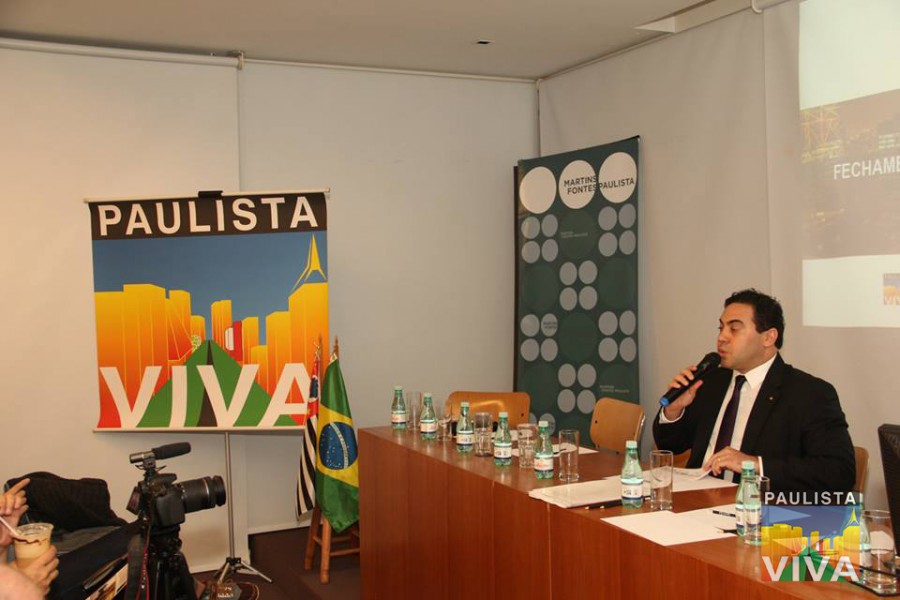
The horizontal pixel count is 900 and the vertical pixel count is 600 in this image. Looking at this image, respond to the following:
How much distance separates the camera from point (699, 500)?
277 cm

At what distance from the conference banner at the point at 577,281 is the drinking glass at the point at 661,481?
2.94 meters

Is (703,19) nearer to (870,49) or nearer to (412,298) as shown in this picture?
(870,49)

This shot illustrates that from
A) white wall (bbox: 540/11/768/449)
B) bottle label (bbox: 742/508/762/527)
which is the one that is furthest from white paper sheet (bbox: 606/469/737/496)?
white wall (bbox: 540/11/768/449)

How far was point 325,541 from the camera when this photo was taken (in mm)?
4750

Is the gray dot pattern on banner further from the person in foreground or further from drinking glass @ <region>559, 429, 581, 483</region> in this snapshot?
the person in foreground

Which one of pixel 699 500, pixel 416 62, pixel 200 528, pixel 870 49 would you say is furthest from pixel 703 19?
pixel 200 528

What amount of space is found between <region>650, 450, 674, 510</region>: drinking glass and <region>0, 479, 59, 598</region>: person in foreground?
163 cm

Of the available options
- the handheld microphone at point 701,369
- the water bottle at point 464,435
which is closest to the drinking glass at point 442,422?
the water bottle at point 464,435

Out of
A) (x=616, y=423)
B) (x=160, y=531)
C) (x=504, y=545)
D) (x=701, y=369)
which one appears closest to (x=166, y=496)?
(x=160, y=531)

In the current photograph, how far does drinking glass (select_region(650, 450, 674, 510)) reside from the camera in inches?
104

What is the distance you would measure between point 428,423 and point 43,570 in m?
1.84

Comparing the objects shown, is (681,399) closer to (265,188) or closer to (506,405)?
(506,405)

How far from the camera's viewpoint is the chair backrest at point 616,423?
404 centimetres

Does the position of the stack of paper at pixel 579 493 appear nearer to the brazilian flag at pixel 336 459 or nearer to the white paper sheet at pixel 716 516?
the white paper sheet at pixel 716 516
